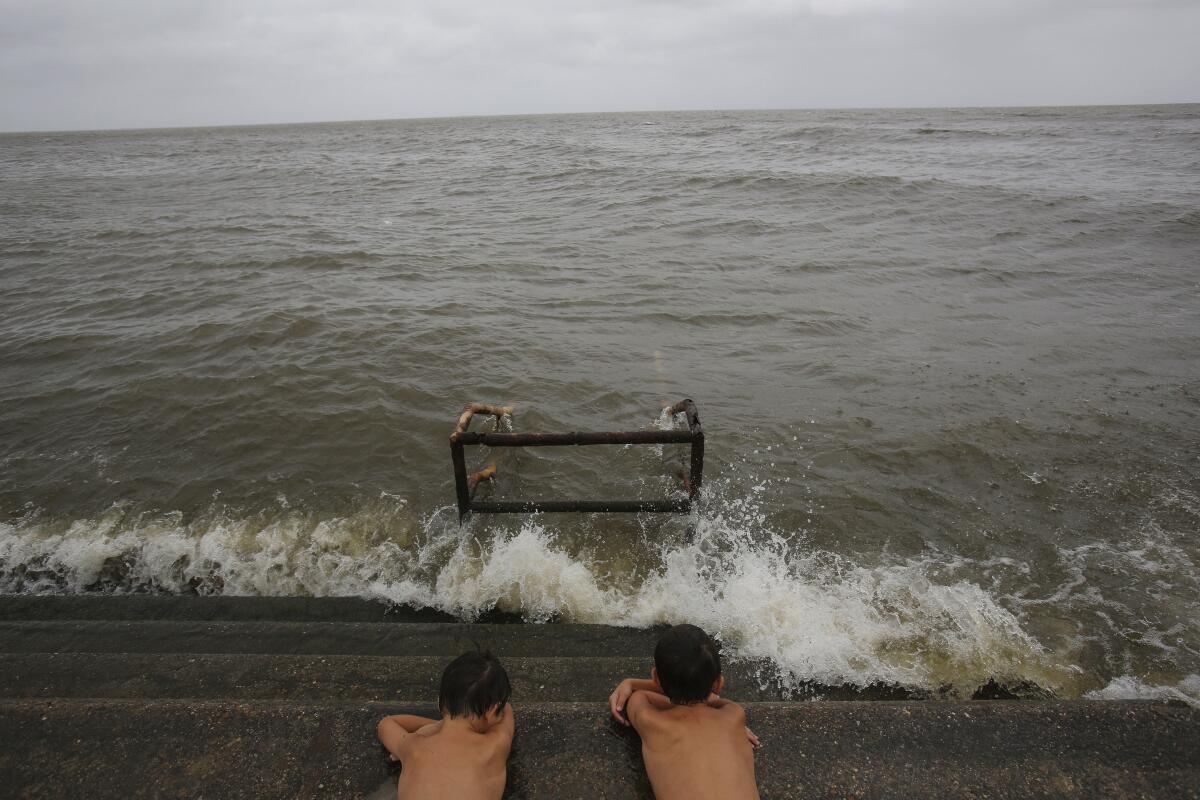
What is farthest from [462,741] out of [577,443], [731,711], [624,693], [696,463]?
[696,463]

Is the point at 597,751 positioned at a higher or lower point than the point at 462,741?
lower

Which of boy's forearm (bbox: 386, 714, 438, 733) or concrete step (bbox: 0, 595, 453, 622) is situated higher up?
boy's forearm (bbox: 386, 714, 438, 733)

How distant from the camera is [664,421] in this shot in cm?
576

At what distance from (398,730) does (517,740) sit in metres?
0.45

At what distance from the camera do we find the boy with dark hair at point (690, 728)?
190 cm

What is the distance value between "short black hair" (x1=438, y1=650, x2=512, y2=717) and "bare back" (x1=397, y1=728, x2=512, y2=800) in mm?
78

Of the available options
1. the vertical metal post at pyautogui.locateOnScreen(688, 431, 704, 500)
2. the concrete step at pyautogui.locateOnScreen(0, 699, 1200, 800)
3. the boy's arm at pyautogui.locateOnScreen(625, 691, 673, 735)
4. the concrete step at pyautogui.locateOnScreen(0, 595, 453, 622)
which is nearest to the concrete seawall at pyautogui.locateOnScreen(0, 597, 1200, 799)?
the concrete step at pyautogui.locateOnScreen(0, 699, 1200, 800)

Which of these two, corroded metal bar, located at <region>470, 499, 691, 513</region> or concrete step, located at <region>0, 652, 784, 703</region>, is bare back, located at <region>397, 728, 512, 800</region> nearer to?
concrete step, located at <region>0, 652, 784, 703</region>

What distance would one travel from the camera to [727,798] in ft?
6.08

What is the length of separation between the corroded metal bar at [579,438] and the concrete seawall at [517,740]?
1.20 m

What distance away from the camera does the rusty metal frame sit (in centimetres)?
335

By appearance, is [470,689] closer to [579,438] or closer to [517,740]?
[517,740]

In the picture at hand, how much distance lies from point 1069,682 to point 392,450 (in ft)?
17.2

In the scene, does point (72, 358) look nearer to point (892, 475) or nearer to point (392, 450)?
point (392, 450)
